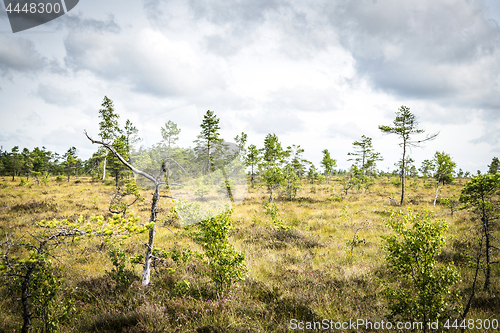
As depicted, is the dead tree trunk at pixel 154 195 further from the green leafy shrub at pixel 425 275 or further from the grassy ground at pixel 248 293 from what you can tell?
the green leafy shrub at pixel 425 275

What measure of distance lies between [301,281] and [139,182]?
4.95 meters

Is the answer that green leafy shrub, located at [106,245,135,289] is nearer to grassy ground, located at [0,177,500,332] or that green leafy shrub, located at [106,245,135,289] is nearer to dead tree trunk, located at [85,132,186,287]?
grassy ground, located at [0,177,500,332]

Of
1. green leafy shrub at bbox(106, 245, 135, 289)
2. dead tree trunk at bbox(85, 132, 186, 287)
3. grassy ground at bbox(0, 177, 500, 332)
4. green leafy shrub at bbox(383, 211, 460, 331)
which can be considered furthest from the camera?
green leafy shrub at bbox(106, 245, 135, 289)

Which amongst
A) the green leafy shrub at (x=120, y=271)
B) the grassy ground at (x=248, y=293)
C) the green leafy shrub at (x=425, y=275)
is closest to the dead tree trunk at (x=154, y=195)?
the grassy ground at (x=248, y=293)

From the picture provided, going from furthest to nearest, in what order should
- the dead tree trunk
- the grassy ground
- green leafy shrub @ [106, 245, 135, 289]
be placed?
green leafy shrub @ [106, 245, 135, 289] → the dead tree trunk → the grassy ground

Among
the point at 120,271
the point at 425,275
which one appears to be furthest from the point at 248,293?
the point at 425,275

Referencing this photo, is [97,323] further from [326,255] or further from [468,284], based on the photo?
[468,284]

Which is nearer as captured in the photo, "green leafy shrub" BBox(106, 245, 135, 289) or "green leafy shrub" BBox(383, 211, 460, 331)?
"green leafy shrub" BBox(383, 211, 460, 331)

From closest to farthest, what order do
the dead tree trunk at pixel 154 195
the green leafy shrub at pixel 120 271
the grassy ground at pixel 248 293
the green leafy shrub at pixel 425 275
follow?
the green leafy shrub at pixel 425 275
the grassy ground at pixel 248 293
the dead tree trunk at pixel 154 195
the green leafy shrub at pixel 120 271

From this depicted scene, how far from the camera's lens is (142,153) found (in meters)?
4.67

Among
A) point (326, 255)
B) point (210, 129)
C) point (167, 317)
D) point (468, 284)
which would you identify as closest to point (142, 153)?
point (167, 317)

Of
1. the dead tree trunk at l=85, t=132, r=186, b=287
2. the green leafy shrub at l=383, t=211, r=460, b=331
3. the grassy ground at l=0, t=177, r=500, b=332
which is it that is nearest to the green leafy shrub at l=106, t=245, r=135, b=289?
the grassy ground at l=0, t=177, r=500, b=332

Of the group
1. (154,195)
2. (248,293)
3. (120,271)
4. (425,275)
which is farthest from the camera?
(120,271)

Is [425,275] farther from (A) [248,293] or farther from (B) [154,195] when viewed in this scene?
(B) [154,195]
